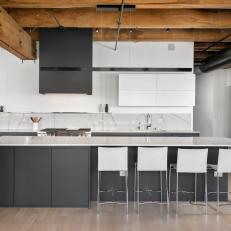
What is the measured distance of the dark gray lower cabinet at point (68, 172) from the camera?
16.6 feet

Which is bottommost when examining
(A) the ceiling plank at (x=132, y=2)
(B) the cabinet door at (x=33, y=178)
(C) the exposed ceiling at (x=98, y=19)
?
(B) the cabinet door at (x=33, y=178)

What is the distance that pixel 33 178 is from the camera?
5.07 m

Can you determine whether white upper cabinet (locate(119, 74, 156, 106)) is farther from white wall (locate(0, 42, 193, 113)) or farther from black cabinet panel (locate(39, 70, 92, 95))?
black cabinet panel (locate(39, 70, 92, 95))

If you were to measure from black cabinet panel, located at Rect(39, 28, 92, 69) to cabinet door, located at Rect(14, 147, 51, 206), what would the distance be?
2.54 m

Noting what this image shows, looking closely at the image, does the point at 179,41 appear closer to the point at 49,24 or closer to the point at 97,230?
the point at 49,24

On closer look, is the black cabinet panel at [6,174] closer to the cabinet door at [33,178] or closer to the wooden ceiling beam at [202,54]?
the cabinet door at [33,178]

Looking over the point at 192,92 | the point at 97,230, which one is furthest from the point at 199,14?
the point at 97,230

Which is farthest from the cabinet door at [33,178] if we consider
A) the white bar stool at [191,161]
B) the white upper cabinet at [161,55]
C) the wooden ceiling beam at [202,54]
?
the wooden ceiling beam at [202,54]

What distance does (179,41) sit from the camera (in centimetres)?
800

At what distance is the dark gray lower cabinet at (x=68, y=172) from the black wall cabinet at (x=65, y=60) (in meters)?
2.36

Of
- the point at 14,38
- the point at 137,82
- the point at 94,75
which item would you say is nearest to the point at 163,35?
the point at 137,82

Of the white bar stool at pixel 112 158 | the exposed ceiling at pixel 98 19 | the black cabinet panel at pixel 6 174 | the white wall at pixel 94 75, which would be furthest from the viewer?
the white wall at pixel 94 75

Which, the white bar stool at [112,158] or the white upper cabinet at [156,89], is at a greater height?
the white upper cabinet at [156,89]

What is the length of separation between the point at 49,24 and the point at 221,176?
4099 mm
